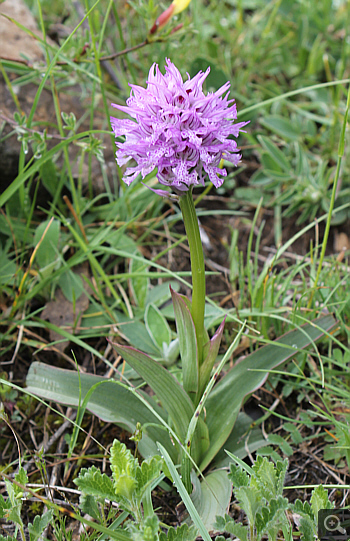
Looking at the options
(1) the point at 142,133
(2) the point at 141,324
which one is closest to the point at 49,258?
(2) the point at 141,324

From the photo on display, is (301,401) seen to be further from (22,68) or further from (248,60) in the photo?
(248,60)

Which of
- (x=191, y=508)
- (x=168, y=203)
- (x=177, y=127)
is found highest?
(x=177, y=127)

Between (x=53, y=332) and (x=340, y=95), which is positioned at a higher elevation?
(x=340, y=95)

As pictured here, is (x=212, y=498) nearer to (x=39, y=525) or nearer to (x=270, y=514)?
(x=270, y=514)

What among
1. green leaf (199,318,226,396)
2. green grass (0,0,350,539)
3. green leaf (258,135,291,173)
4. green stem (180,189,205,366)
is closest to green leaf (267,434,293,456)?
green grass (0,0,350,539)

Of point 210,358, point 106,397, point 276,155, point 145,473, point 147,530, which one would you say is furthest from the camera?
point 276,155

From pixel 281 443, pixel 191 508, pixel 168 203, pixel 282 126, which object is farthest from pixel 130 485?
pixel 282 126
